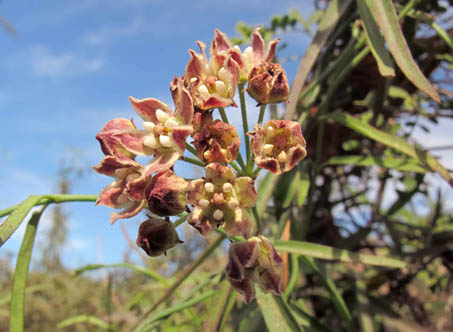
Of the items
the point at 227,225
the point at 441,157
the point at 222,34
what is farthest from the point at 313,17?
the point at 227,225

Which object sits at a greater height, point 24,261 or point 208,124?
point 208,124

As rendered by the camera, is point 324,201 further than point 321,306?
Yes

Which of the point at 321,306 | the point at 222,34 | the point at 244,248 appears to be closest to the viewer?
the point at 244,248

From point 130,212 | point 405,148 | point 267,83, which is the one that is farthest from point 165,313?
point 405,148

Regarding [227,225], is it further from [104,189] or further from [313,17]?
[313,17]

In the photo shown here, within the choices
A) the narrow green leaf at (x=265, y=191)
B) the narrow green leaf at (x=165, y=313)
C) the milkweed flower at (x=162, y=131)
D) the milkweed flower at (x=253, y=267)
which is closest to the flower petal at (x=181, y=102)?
the milkweed flower at (x=162, y=131)

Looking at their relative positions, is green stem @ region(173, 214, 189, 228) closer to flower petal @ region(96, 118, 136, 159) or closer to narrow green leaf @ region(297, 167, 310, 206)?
flower petal @ region(96, 118, 136, 159)

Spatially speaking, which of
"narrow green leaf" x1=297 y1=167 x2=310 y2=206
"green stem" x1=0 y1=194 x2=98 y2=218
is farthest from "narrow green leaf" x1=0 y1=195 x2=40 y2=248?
"narrow green leaf" x1=297 y1=167 x2=310 y2=206

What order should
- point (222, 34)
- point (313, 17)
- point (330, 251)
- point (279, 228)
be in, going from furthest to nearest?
point (313, 17)
point (279, 228)
point (330, 251)
point (222, 34)

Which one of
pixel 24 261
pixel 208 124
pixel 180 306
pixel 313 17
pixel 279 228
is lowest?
pixel 180 306
